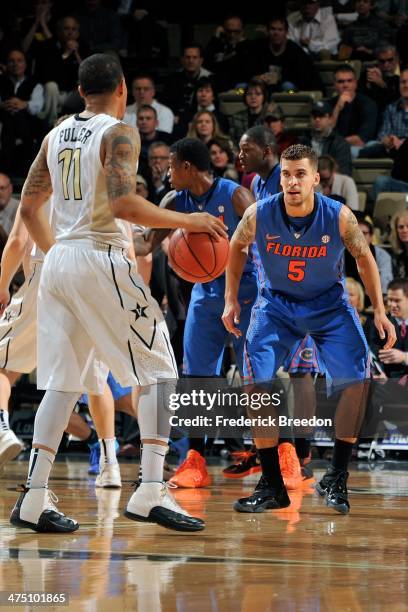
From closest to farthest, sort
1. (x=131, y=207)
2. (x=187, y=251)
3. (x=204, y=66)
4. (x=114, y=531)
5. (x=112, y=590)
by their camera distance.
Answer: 1. (x=112, y=590)
2. (x=131, y=207)
3. (x=114, y=531)
4. (x=187, y=251)
5. (x=204, y=66)

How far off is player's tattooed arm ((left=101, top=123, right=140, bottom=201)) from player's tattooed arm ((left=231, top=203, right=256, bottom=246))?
4.46 ft

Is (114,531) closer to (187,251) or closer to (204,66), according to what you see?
(187,251)

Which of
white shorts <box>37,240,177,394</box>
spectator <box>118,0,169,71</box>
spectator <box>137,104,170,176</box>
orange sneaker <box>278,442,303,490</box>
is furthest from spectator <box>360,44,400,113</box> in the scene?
white shorts <box>37,240,177,394</box>

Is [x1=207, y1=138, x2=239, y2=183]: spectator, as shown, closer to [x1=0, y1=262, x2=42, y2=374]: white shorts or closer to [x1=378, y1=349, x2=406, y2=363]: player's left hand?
[x1=378, y1=349, x2=406, y2=363]: player's left hand

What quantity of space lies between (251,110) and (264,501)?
664cm

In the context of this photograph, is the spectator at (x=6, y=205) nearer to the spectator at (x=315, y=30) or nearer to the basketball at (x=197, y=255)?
the spectator at (x=315, y=30)

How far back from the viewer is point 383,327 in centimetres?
541

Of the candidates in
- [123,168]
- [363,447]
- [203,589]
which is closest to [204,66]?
[363,447]

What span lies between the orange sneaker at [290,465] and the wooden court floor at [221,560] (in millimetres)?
766

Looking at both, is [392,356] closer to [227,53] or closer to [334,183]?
[334,183]

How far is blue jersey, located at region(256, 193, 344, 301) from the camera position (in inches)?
216

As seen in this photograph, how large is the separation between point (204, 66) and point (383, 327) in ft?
27.6

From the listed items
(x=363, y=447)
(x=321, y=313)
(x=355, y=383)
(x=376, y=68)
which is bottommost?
(x=363, y=447)

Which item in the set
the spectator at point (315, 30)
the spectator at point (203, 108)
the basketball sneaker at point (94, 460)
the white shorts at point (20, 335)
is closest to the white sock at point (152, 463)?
the white shorts at point (20, 335)
